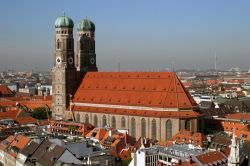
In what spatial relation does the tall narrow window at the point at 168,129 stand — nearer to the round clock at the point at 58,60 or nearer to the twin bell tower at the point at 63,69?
the twin bell tower at the point at 63,69

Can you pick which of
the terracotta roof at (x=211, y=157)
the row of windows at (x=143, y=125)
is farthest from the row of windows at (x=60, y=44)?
the terracotta roof at (x=211, y=157)

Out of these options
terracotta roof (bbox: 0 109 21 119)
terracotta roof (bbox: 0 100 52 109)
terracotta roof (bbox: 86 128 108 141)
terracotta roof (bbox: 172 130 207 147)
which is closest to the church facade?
terracotta roof (bbox: 172 130 207 147)

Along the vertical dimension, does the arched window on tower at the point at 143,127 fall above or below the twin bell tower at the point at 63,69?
below

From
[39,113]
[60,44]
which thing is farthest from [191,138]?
[39,113]

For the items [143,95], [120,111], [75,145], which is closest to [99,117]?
[120,111]

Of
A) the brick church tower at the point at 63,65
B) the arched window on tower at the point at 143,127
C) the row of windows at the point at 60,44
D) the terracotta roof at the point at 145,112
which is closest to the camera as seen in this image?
the terracotta roof at the point at 145,112

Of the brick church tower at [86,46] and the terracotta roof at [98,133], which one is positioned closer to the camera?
the terracotta roof at [98,133]

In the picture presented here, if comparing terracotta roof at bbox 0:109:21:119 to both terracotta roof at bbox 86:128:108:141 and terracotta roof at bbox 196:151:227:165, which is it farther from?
terracotta roof at bbox 196:151:227:165
